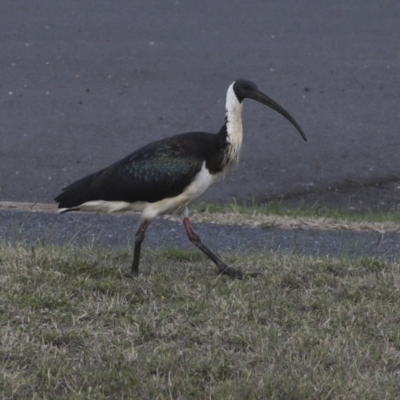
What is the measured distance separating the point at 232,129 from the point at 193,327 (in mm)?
1563

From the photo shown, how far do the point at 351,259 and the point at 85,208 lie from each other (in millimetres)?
1649

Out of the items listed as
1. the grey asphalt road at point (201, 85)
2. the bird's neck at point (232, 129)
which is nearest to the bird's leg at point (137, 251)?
the bird's neck at point (232, 129)

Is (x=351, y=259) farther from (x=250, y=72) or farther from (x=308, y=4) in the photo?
(x=308, y=4)

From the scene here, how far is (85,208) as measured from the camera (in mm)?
6582

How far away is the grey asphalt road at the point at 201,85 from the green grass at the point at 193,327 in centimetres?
303

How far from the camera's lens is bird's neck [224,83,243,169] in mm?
6465

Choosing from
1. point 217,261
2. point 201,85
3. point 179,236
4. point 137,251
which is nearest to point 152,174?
point 137,251

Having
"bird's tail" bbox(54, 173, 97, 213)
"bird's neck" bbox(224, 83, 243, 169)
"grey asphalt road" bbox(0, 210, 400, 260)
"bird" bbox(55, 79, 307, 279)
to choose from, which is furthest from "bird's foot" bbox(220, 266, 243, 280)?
"bird's tail" bbox(54, 173, 97, 213)

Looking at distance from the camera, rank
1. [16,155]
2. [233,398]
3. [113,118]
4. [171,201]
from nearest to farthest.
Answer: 1. [233,398]
2. [171,201]
3. [16,155]
4. [113,118]

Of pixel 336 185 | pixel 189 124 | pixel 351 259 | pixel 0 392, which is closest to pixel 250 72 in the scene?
pixel 189 124

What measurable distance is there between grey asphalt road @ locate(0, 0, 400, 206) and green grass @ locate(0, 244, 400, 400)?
119 inches

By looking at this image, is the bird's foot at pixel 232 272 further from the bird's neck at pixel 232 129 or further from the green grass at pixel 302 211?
the green grass at pixel 302 211

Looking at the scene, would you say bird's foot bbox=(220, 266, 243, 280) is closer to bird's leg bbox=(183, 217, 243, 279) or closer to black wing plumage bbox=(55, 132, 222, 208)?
bird's leg bbox=(183, 217, 243, 279)

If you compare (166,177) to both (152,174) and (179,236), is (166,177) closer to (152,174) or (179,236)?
(152,174)
